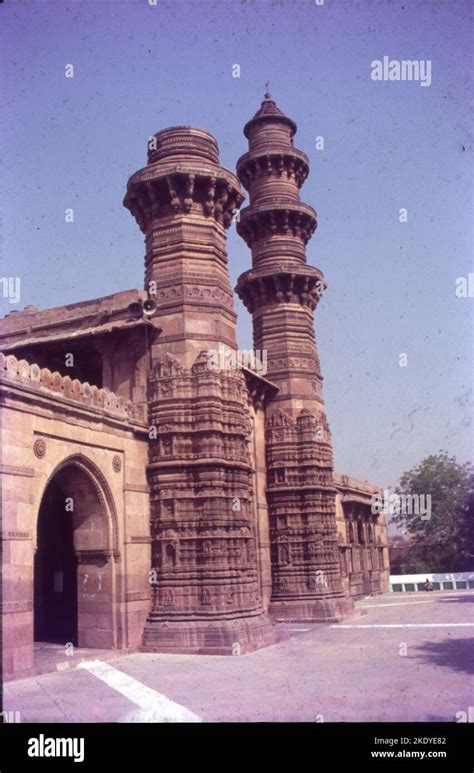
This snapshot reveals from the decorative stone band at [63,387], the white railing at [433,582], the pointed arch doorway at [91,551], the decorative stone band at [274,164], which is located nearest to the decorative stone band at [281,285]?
the decorative stone band at [274,164]

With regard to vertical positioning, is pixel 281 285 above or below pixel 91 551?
above

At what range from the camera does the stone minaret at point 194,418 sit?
1861 cm

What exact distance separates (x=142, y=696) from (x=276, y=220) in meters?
22.3

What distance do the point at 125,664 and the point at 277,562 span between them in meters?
→ 11.7

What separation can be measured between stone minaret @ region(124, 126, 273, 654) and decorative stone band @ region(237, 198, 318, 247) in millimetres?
8250

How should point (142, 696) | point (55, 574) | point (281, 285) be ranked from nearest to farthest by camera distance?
point (142, 696), point (55, 574), point (281, 285)

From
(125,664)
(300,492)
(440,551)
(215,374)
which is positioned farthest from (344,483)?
(440,551)

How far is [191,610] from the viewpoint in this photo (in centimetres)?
1853

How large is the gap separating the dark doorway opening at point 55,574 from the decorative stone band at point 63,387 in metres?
3.61

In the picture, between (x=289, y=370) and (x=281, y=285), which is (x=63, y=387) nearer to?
(x=289, y=370)

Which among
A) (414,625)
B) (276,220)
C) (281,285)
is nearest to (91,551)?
(414,625)

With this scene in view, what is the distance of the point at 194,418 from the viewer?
1969 centimetres

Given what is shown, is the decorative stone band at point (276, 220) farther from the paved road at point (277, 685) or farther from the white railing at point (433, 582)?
the white railing at point (433, 582)
